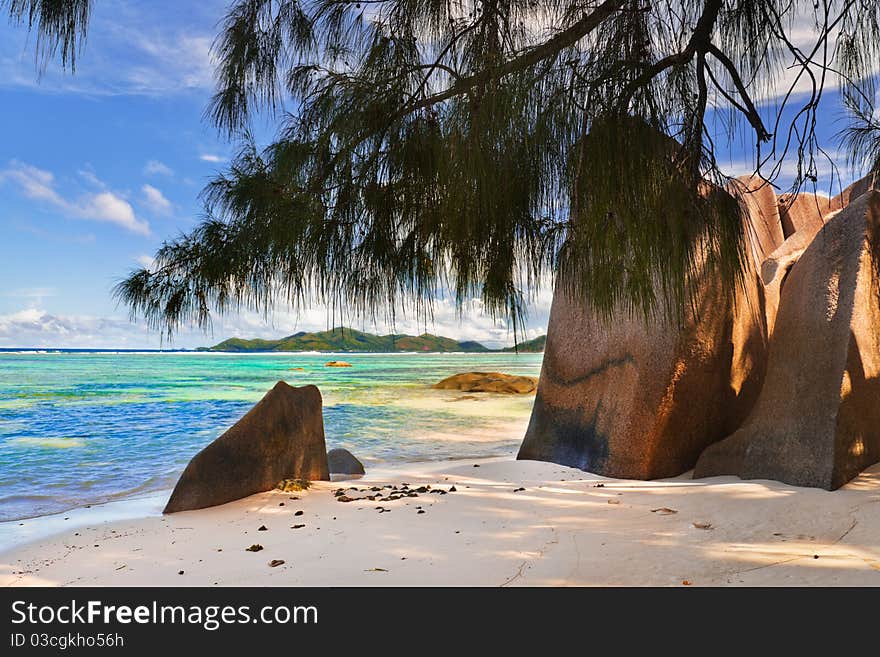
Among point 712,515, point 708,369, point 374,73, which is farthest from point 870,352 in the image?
point 374,73

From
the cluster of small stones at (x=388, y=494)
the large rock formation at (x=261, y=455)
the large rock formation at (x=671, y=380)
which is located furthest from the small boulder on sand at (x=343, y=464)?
the large rock formation at (x=671, y=380)

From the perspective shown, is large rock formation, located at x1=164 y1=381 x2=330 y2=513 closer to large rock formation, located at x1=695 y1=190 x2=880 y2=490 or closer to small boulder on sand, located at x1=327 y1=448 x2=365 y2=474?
small boulder on sand, located at x1=327 y1=448 x2=365 y2=474

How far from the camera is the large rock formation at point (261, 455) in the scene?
Result: 3787 mm

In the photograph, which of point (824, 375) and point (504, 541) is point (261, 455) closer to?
point (504, 541)

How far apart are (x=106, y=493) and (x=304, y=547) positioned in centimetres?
312

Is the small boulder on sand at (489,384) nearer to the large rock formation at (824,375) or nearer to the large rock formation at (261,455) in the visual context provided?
the large rock formation at (261,455)

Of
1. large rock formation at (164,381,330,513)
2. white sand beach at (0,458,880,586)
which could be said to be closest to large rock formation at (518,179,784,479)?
white sand beach at (0,458,880,586)

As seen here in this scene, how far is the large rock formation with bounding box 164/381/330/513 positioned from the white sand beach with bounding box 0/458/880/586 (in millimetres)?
165

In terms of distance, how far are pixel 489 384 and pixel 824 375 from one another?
1347 centimetres

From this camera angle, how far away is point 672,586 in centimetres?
191

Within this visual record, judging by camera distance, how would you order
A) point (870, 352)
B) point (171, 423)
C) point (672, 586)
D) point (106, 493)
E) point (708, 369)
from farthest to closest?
point (171, 423)
point (106, 493)
point (708, 369)
point (870, 352)
point (672, 586)

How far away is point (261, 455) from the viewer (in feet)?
13.3

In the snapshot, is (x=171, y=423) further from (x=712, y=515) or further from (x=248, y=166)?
(x=712, y=515)

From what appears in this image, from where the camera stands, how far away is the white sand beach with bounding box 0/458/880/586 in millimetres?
2090
